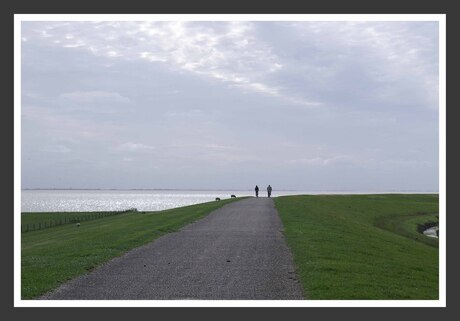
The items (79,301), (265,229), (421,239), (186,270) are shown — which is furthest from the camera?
(421,239)

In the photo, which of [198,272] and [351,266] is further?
[351,266]

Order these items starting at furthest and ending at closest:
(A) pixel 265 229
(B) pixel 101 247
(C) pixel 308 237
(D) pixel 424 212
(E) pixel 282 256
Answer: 1. (D) pixel 424 212
2. (A) pixel 265 229
3. (C) pixel 308 237
4. (B) pixel 101 247
5. (E) pixel 282 256

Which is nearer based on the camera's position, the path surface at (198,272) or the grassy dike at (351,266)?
the path surface at (198,272)

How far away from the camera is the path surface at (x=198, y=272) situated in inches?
560

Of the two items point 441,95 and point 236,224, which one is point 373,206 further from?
point 441,95

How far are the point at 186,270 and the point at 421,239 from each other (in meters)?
27.8

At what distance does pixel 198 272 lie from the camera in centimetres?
1702

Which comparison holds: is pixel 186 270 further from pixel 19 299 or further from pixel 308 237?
pixel 308 237

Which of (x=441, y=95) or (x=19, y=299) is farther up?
(x=441, y=95)

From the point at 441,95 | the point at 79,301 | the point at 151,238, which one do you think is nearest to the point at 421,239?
the point at 151,238

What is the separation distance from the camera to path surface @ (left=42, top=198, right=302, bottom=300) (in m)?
14.2

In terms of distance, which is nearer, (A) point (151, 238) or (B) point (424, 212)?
(A) point (151, 238)

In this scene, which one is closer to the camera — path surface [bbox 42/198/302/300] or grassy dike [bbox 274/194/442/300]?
A: path surface [bbox 42/198/302/300]

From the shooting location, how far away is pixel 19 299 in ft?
44.7
